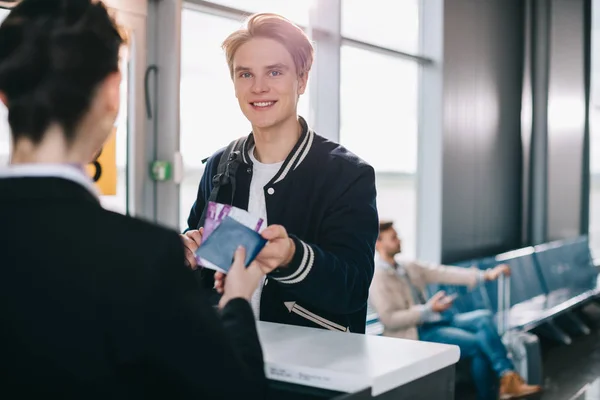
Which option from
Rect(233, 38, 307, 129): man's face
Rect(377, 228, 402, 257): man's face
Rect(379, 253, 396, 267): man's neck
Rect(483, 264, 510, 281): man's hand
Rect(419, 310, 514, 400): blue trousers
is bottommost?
Rect(419, 310, 514, 400): blue trousers

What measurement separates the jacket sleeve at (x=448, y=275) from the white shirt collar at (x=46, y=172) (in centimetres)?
441

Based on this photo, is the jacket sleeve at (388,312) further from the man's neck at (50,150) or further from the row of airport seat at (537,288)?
the man's neck at (50,150)

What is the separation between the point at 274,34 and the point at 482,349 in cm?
383

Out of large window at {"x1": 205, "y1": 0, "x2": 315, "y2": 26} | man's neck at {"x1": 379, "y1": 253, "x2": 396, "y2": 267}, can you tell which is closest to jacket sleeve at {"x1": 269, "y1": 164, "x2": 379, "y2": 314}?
large window at {"x1": 205, "y1": 0, "x2": 315, "y2": 26}

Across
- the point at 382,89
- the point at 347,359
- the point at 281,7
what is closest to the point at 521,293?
the point at 382,89

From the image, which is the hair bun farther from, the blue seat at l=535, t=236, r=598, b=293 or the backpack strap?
the blue seat at l=535, t=236, r=598, b=293

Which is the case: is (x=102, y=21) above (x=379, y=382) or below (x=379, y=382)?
above

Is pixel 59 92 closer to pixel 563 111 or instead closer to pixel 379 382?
pixel 379 382

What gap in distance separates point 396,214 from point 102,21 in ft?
90.2

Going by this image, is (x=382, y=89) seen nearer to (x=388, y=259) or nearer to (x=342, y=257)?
(x=388, y=259)

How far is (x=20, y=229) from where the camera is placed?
2.97 ft

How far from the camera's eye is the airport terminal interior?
7.19 feet

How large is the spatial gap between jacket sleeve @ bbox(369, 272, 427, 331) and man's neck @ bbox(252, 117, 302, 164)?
2.79 m

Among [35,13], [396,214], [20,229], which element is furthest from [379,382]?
[396,214]
